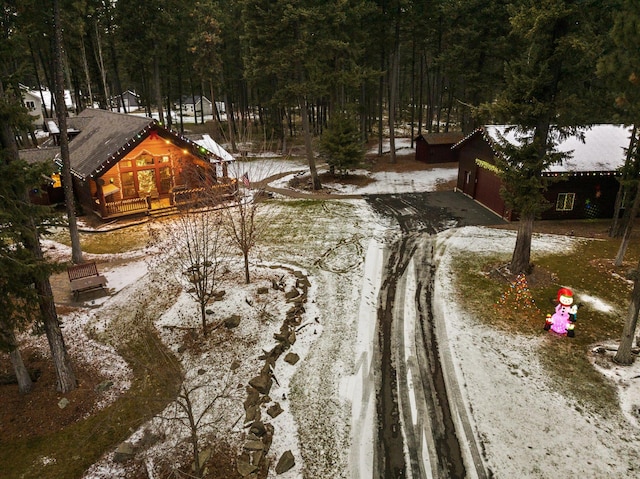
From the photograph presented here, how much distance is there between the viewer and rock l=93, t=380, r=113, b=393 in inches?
451

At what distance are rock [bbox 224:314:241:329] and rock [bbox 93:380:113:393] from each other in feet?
12.7

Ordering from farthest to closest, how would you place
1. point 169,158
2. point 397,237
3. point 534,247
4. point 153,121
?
point 169,158 → point 153,121 → point 397,237 → point 534,247

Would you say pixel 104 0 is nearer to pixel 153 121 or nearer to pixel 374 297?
pixel 153 121

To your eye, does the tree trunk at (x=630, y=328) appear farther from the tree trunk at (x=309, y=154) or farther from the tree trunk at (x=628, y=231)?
the tree trunk at (x=309, y=154)

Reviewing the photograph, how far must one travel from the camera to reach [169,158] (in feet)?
91.2

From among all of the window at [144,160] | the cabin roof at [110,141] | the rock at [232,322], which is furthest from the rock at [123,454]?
the window at [144,160]

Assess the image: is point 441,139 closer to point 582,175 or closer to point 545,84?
point 582,175

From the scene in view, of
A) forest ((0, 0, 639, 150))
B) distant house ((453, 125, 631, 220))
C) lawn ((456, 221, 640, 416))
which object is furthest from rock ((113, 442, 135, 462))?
distant house ((453, 125, 631, 220))

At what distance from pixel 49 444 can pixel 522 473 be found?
10877 mm

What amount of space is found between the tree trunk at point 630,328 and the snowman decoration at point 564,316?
1532 millimetres

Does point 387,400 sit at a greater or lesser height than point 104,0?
lesser

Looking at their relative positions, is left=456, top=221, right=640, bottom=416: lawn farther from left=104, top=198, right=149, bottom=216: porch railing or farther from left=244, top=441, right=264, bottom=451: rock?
left=104, top=198, right=149, bottom=216: porch railing

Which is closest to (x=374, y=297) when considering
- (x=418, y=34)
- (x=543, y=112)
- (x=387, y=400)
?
(x=387, y=400)

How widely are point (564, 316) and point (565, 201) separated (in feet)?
43.0
